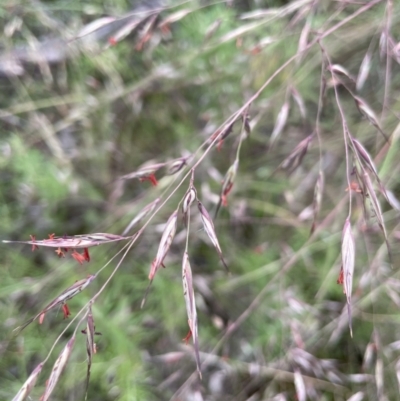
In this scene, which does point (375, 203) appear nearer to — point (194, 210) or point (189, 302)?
point (189, 302)

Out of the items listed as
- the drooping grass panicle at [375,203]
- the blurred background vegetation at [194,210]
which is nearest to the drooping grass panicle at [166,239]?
the drooping grass panicle at [375,203]

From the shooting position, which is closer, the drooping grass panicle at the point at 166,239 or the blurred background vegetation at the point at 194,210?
the drooping grass panicle at the point at 166,239

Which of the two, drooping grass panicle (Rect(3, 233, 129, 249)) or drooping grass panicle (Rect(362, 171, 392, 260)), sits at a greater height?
drooping grass panicle (Rect(362, 171, 392, 260))

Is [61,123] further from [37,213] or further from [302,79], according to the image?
[302,79]

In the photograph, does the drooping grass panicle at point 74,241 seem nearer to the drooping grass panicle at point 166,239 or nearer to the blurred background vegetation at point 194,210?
the drooping grass panicle at point 166,239

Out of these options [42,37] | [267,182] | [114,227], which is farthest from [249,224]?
[42,37]

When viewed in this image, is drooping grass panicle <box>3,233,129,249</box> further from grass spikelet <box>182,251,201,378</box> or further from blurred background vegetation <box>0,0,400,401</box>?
blurred background vegetation <box>0,0,400,401</box>

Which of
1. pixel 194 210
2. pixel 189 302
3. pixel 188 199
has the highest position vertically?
pixel 188 199

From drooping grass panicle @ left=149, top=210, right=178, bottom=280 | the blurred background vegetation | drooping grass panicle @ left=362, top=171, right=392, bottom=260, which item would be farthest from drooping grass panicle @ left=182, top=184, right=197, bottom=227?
the blurred background vegetation

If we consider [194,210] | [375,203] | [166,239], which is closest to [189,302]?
[166,239]
